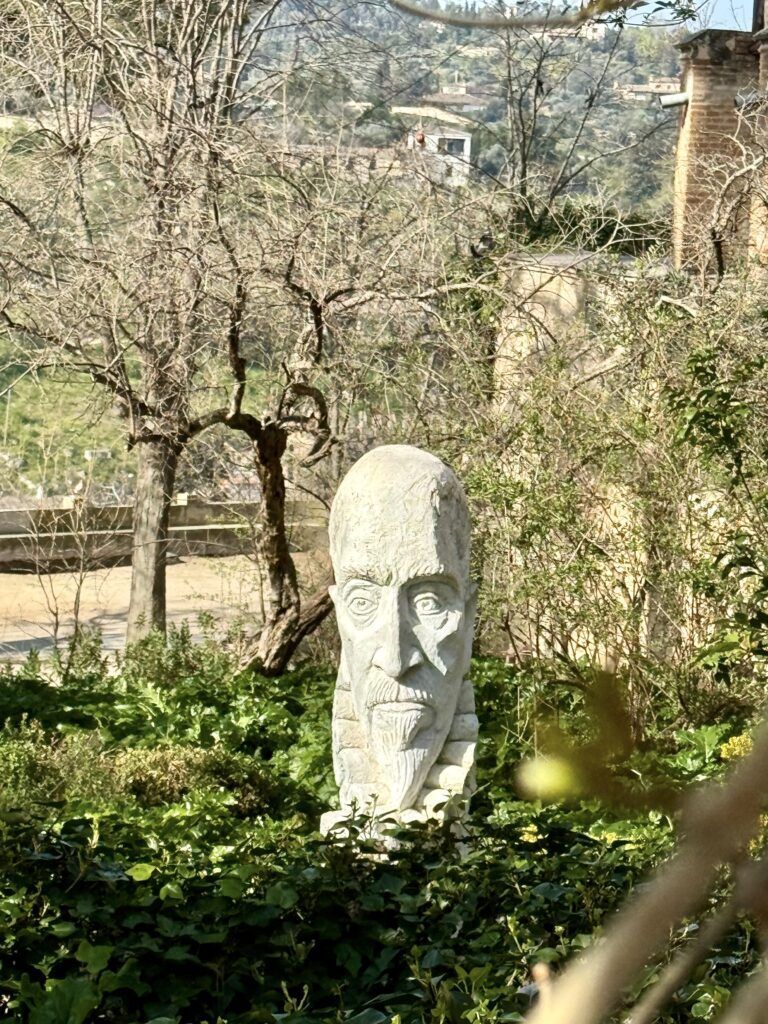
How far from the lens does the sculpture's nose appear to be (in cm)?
656

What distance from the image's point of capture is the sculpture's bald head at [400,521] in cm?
662

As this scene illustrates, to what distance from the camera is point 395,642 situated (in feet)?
21.5

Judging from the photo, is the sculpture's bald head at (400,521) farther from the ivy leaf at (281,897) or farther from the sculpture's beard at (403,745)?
the ivy leaf at (281,897)

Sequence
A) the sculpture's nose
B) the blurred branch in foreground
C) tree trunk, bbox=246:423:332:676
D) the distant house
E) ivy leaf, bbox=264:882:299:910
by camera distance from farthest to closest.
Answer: the distant house
tree trunk, bbox=246:423:332:676
the sculpture's nose
ivy leaf, bbox=264:882:299:910
the blurred branch in foreground

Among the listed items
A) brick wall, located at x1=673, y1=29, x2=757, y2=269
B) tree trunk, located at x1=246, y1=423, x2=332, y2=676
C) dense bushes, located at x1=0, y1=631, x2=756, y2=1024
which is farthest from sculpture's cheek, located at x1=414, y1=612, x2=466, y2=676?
brick wall, located at x1=673, y1=29, x2=757, y2=269

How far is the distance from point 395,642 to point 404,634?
77mm

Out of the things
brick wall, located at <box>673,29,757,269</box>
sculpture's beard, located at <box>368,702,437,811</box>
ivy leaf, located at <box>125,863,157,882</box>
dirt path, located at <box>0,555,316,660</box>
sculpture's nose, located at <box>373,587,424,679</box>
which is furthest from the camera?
dirt path, located at <box>0,555,316,660</box>

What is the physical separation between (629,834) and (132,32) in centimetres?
916

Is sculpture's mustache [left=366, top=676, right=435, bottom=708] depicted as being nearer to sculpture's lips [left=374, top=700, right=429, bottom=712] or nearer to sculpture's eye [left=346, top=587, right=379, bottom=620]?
sculpture's lips [left=374, top=700, right=429, bottom=712]

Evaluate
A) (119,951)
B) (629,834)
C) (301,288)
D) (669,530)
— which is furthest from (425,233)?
(119,951)

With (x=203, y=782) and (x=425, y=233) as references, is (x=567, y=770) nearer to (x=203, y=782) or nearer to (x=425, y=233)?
(x=203, y=782)

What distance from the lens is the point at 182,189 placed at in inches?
443

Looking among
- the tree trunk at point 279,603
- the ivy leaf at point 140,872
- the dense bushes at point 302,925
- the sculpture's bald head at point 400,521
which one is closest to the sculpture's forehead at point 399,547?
the sculpture's bald head at point 400,521

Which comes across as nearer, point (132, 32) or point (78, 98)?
point (78, 98)
